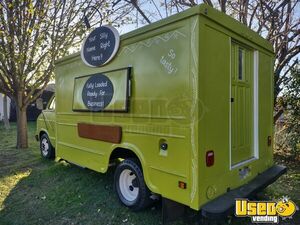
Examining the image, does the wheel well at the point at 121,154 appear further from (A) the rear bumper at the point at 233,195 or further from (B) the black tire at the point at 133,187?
(A) the rear bumper at the point at 233,195

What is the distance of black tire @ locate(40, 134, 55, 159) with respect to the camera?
23.8ft

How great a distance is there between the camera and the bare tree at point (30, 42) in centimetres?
→ 818

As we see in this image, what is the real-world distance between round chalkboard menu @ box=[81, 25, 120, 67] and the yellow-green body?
0.13m

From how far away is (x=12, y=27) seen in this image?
8227 millimetres

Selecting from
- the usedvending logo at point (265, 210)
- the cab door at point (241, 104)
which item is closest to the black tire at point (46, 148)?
the cab door at point (241, 104)

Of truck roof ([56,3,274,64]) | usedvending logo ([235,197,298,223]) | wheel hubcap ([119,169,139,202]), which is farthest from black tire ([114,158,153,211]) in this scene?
truck roof ([56,3,274,64])

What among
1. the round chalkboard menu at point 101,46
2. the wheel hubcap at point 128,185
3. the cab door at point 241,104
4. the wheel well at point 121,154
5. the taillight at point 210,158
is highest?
the round chalkboard menu at point 101,46

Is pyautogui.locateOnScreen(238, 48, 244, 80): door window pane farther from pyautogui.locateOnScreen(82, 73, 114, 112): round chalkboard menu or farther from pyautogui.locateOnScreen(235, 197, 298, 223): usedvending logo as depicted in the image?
pyautogui.locateOnScreen(82, 73, 114, 112): round chalkboard menu

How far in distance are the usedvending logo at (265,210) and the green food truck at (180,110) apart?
178mm

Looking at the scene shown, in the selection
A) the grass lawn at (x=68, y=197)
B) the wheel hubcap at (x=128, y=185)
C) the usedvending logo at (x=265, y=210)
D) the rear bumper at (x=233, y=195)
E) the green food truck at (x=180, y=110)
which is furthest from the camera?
the wheel hubcap at (x=128, y=185)

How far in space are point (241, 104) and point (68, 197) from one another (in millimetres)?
3377

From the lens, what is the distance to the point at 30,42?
8.73m

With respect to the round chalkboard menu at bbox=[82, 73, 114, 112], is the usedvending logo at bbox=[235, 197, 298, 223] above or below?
below

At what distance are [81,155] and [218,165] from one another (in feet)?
9.31
